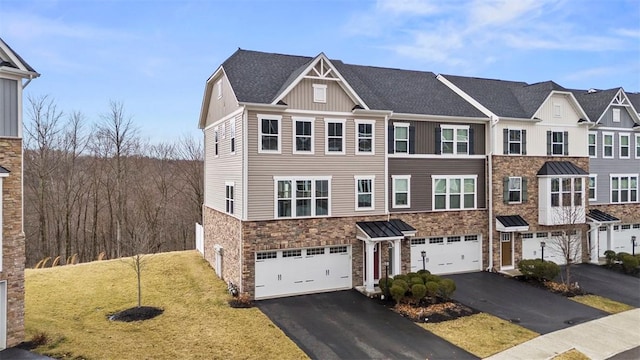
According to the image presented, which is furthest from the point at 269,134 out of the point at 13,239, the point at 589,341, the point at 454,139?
the point at 589,341

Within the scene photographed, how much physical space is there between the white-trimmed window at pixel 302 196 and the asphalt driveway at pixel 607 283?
13.4 meters

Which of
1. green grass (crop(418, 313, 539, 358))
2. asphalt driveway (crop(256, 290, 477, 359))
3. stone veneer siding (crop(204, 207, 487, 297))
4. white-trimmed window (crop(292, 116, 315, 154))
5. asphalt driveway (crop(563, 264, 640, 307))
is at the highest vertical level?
white-trimmed window (crop(292, 116, 315, 154))

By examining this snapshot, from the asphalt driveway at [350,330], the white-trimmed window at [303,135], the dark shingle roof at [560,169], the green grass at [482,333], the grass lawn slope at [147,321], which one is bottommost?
the green grass at [482,333]

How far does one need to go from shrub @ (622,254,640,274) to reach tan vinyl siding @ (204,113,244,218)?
21518 mm

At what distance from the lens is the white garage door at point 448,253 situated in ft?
68.2

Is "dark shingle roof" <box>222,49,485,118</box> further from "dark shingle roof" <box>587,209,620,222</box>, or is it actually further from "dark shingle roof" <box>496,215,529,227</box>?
"dark shingle roof" <box>587,209,620,222</box>

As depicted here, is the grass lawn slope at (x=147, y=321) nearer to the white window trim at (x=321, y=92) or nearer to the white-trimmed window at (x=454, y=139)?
the white window trim at (x=321, y=92)

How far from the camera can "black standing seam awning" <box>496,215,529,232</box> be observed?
2152 centimetres

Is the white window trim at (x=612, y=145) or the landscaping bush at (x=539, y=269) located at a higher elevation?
the white window trim at (x=612, y=145)

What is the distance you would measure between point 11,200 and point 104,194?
2414cm

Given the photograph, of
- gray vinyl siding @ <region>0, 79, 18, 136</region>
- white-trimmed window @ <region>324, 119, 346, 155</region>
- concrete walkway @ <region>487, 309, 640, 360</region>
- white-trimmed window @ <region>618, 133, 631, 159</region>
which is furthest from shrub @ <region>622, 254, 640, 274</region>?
gray vinyl siding @ <region>0, 79, 18, 136</region>

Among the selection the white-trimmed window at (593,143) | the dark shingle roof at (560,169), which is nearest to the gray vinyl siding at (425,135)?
the dark shingle roof at (560,169)

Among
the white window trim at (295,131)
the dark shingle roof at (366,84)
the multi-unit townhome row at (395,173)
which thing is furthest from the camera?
the dark shingle roof at (366,84)

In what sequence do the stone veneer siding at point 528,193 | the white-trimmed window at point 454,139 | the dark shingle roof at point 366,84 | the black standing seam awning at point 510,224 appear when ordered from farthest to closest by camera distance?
the stone veneer siding at point 528,193 < the black standing seam awning at point 510,224 < the white-trimmed window at point 454,139 < the dark shingle roof at point 366,84
